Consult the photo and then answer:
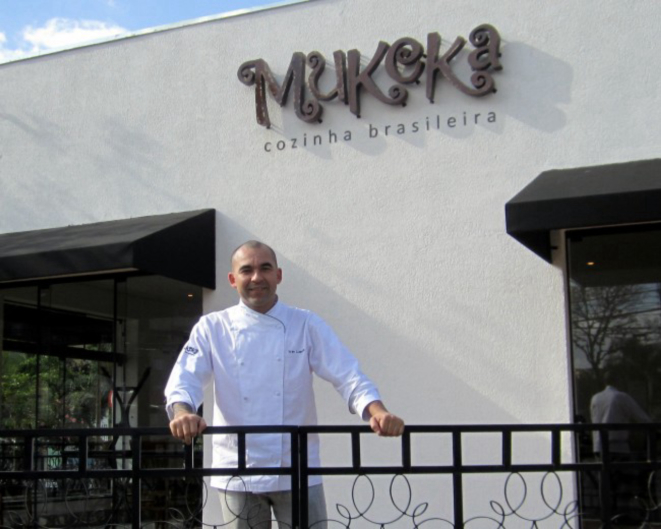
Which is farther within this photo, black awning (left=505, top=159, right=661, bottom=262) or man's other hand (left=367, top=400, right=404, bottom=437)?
black awning (left=505, top=159, right=661, bottom=262)

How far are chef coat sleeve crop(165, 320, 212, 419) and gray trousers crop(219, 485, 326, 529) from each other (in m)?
0.42

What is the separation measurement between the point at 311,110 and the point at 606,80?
7.81 feet

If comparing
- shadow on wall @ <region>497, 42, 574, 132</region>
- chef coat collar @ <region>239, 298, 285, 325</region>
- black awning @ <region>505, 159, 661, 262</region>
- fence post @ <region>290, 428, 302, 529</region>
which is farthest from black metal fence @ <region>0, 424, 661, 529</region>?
shadow on wall @ <region>497, 42, 574, 132</region>

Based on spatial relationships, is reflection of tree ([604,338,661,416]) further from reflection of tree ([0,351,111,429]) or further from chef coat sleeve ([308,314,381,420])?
reflection of tree ([0,351,111,429])

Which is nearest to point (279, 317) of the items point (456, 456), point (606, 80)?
point (456, 456)

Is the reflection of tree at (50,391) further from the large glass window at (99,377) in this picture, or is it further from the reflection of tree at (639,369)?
the reflection of tree at (639,369)

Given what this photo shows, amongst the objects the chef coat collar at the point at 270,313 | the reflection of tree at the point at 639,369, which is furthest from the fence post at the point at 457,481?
the reflection of tree at the point at 639,369

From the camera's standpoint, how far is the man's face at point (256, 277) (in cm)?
400

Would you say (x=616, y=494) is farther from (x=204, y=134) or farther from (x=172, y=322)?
(x=204, y=134)

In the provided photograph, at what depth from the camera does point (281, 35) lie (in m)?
8.20

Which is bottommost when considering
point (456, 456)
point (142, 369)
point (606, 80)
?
point (456, 456)

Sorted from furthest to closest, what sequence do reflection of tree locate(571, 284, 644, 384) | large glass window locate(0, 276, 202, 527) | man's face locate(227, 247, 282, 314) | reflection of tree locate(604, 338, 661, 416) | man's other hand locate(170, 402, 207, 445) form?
large glass window locate(0, 276, 202, 527), reflection of tree locate(571, 284, 644, 384), reflection of tree locate(604, 338, 661, 416), man's face locate(227, 247, 282, 314), man's other hand locate(170, 402, 207, 445)

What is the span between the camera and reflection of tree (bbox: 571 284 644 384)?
269 inches

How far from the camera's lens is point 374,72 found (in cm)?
777
